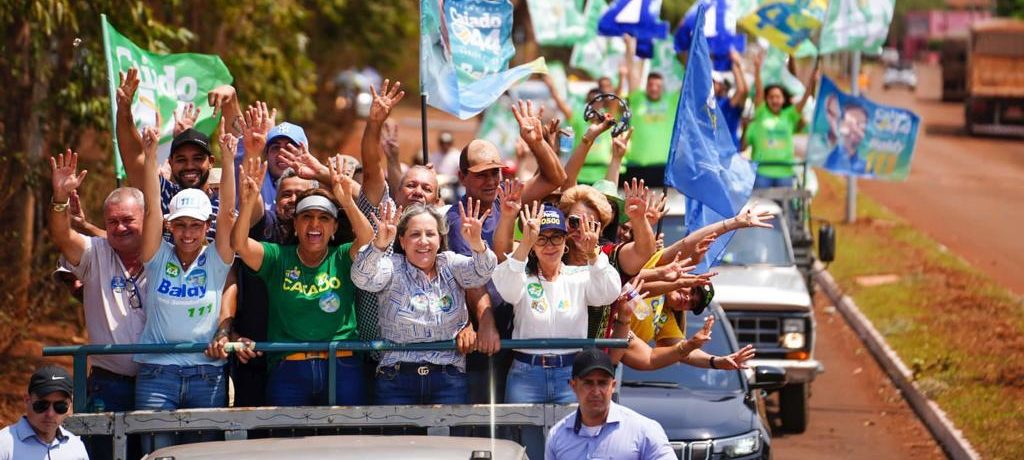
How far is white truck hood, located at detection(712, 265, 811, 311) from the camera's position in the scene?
42.3ft

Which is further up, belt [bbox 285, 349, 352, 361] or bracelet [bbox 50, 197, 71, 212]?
bracelet [bbox 50, 197, 71, 212]

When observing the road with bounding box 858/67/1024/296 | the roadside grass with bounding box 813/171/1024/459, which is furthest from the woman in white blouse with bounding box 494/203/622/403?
the road with bounding box 858/67/1024/296

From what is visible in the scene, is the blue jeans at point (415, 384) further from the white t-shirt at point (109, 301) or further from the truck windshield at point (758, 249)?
the truck windshield at point (758, 249)

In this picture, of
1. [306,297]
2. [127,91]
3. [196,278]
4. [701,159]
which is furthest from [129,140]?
[701,159]

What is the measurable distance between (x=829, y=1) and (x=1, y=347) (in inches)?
361

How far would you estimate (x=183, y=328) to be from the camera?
7.21 m

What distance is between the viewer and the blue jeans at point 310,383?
7.34 metres

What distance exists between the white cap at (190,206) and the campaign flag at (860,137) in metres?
10.6

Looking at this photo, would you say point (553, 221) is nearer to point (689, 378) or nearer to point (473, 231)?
point (473, 231)

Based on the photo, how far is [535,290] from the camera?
24.2 ft

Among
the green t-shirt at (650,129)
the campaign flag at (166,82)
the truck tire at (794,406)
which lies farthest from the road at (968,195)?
the campaign flag at (166,82)

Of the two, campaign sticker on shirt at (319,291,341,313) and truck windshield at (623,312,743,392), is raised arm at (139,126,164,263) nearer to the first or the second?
campaign sticker on shirt at (319,291,341,313)

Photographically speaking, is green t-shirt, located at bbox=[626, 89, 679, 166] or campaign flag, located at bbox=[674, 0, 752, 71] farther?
campaign flag, located at bbox=[674, 0, 752, 71]

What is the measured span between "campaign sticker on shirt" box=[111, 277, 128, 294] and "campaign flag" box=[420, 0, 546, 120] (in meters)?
2.81
